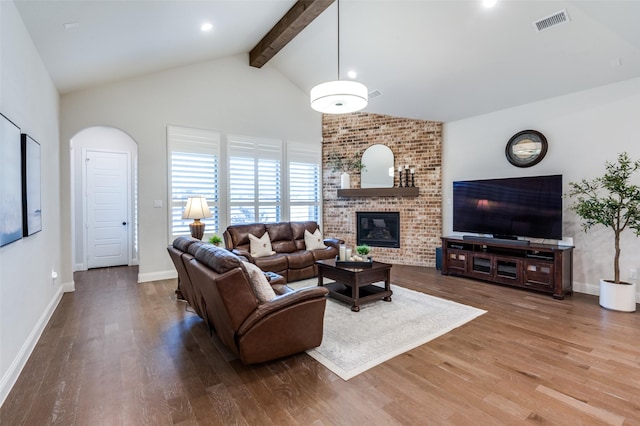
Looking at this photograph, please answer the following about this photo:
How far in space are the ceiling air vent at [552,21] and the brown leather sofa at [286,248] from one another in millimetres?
4096

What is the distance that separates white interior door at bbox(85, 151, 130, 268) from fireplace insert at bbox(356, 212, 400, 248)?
490 cm

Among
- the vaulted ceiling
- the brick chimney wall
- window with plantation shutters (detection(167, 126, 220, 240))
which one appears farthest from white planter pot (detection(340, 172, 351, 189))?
window with plantation shutters (detection(167, 126, 220, 240))

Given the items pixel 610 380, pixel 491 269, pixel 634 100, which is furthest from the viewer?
pixel 491 269

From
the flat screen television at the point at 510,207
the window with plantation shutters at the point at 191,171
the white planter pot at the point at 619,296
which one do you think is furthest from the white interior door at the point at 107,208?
the white planter pot at the point at 619,296

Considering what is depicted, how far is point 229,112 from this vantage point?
234 inches

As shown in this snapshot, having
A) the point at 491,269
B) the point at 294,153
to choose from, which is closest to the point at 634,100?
the point at 491,269

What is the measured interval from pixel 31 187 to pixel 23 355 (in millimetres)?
1445

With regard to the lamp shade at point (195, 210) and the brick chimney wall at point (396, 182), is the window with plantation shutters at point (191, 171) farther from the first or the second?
the brick chimney wall at point (396, 182)

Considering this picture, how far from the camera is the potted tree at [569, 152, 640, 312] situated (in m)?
3.69

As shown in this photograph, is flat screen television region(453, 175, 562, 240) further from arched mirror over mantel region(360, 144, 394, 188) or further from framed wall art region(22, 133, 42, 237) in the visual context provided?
framed wall art region(22, 133, 42, 237)

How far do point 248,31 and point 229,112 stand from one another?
1.49 m

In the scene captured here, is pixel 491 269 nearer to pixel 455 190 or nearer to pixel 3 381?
pixel 455 190

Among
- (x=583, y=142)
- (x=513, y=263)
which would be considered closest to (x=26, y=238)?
(x=513, y=263)

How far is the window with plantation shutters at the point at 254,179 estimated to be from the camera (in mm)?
6017
